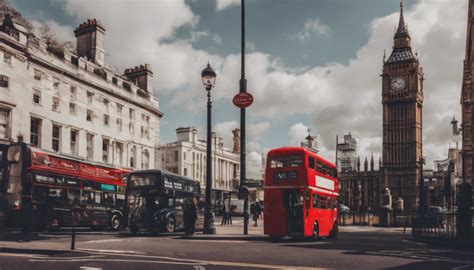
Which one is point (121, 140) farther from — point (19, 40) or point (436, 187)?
point (436, 187)

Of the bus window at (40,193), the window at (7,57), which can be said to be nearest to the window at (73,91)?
the window at (7,57)

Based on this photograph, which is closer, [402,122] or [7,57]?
[7,57]

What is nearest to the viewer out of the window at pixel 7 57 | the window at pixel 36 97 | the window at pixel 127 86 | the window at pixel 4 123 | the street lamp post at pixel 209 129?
the street lamp post at pixel 209 129

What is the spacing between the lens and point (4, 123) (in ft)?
112

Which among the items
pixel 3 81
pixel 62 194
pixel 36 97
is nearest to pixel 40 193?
pixel 62 194

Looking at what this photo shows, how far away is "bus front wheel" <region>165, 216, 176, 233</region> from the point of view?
2300 centimetres

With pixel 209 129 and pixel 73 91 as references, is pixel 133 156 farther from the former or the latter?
pixel 209 129

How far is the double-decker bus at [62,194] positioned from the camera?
73.7 ft

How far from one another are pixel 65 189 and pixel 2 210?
15.7 meters

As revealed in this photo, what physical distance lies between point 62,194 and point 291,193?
38.1 feet

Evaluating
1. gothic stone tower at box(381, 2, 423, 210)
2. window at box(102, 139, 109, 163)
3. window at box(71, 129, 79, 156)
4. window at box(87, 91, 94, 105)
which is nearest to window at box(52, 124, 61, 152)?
window at box(71, 129, 79, 156)

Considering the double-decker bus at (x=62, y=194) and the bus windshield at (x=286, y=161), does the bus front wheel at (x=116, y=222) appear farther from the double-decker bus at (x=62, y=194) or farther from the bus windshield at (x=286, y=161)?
the bus windshield at (x=286, y=161)

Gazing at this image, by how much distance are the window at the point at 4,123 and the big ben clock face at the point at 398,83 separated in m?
93.4

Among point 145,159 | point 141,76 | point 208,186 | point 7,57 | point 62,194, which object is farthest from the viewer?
point 141,76
